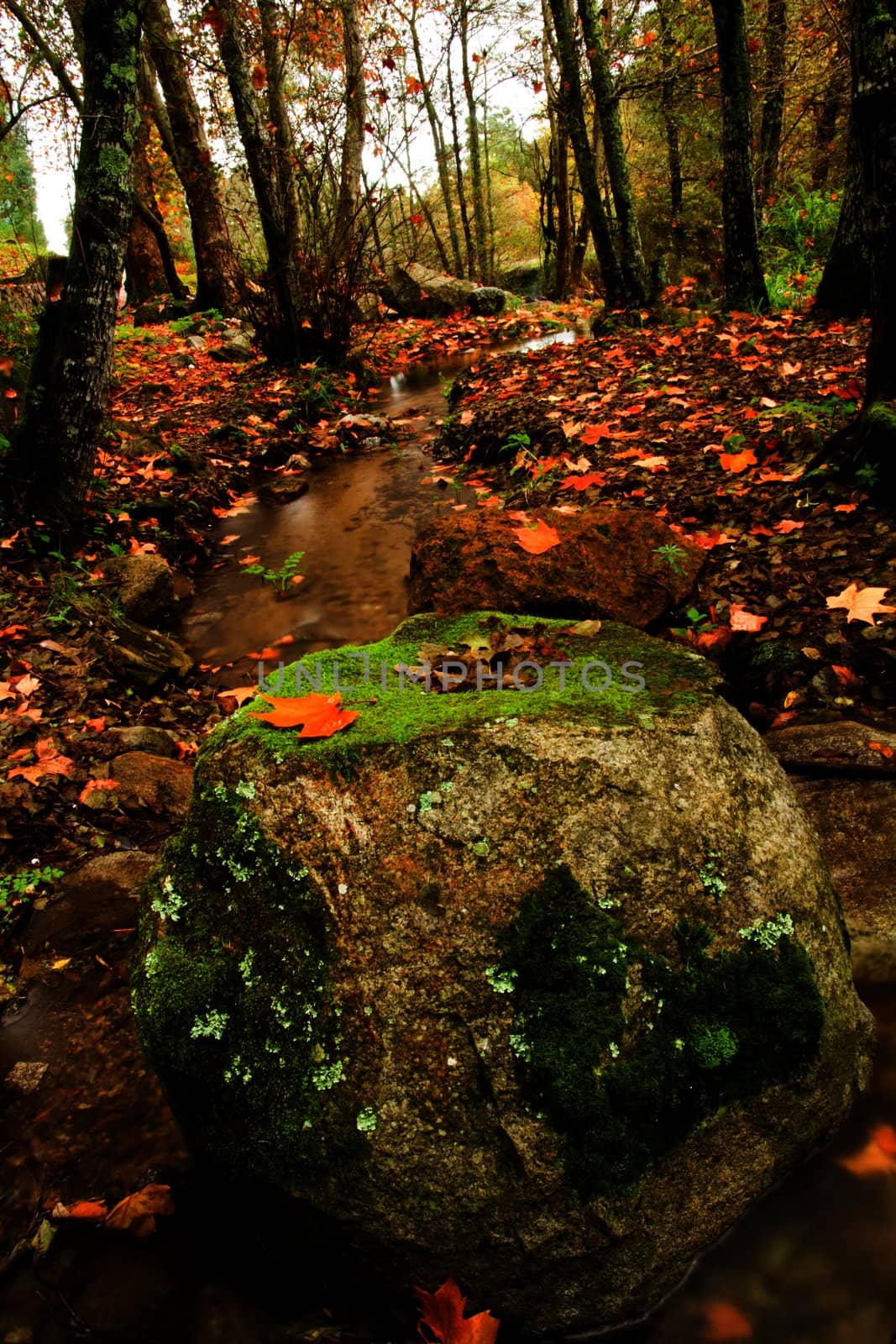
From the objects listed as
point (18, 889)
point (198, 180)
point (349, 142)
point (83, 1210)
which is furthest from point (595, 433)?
point (198, 180)

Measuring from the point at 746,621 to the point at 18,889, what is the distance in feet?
9.20

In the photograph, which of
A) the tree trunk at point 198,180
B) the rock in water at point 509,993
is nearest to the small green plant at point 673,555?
the rock in water at point 509,993

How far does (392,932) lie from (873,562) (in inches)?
102

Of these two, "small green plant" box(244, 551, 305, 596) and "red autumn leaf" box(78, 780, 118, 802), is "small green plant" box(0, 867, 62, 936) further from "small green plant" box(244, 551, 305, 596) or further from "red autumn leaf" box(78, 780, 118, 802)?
"small green plant" box(244, 551, 305, 596)

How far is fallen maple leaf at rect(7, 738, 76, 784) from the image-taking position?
261 cm

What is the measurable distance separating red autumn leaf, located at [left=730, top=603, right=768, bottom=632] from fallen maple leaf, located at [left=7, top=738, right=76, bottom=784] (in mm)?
2699

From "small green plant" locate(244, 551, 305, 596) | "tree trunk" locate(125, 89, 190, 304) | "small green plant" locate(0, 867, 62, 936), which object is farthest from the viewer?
"tree trunk" locate(125, 89, 190, 304)

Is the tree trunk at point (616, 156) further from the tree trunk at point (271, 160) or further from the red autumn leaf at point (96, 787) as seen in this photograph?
the red autumn leaf at point (96, 787)

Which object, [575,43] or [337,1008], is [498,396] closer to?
[575,43]

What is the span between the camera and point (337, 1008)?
4.30ft

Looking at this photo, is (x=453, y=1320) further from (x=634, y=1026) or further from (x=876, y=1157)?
(x=876, y=1157)

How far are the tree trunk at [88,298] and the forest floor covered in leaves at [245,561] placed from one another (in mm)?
380

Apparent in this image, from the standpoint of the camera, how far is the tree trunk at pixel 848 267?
5.80 metres

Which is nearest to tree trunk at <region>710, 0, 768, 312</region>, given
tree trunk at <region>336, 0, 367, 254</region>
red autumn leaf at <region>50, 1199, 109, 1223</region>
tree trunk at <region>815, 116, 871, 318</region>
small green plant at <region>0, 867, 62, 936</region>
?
tree trunk at <region>815, 116, 871, 318</region>
